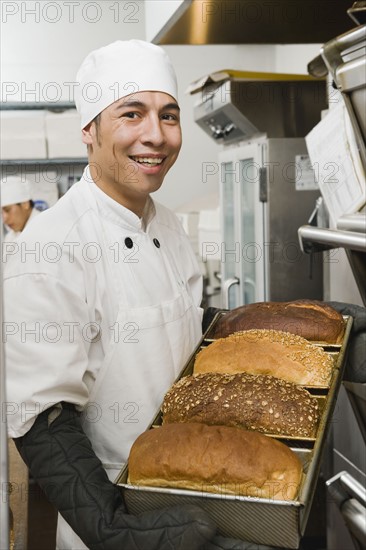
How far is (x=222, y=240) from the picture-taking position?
3600mm

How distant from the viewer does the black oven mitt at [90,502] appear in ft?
3.14

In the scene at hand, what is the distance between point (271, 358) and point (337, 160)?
0.49m

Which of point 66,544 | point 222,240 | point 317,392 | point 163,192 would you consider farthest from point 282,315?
point 163,192

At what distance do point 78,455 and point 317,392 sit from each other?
49cm

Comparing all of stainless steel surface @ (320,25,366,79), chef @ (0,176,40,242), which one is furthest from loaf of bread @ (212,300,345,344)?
chef @ (0,176,40,242)

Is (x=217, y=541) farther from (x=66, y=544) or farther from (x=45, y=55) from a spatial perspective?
(x=45, y=55)

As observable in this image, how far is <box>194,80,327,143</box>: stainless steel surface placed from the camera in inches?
112

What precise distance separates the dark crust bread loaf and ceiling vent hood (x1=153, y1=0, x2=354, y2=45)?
37.5 inches

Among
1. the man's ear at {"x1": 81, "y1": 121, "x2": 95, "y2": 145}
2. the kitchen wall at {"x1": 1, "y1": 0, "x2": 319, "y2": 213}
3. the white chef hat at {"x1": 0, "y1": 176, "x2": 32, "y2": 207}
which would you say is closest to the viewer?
the man's ear at {"x1": 81, "y1": 121, "x2": 95, "y2": 145}

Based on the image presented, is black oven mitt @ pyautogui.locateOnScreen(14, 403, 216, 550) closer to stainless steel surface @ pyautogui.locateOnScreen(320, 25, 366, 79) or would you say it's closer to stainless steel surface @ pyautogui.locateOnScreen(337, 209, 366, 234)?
stainless steel surface @ pyautogui.locateOnScreen(337, 209, 366, 234)

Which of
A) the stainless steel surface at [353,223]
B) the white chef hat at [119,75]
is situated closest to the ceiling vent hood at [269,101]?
the white chef hat at [119,75]

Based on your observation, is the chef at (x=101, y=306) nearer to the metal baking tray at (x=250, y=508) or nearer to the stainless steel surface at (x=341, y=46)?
the metal baking tray at (x=250, y=508)

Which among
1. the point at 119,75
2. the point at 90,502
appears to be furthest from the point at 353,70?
the point at 90,502

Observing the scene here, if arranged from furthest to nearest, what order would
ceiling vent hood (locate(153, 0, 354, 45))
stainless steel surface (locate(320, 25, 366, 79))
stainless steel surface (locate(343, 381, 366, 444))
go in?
1. ceiling vent hood (locate(153, 0, 354, 45))
2. stainless steel surface (locate(343, 381, 366, 444))
3. stainless steel surface (locate(320, 25, 366, 79))
